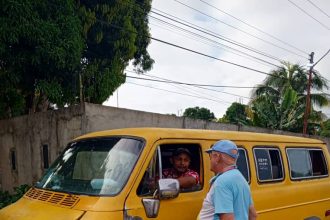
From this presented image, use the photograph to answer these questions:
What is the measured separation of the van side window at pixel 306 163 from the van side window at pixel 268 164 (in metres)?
0.27

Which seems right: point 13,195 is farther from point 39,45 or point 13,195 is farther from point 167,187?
point 167,187

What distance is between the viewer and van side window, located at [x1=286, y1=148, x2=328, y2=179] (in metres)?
5.39

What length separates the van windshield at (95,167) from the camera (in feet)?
11.6

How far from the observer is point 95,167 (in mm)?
3775

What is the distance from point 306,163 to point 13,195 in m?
7.89

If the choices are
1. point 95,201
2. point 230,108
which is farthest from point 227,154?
point 230,108

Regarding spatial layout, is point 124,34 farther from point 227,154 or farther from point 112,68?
point 227,154

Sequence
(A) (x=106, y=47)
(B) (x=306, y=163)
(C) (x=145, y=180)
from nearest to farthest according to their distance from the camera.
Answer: (C) (x=145, y=180), (B) (x=306, y=163), (A) (x=106, y=47)

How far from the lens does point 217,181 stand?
3.24m

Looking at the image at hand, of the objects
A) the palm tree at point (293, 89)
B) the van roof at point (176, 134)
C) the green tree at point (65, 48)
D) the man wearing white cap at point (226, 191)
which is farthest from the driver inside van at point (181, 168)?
the palm tree at point (293, 89)

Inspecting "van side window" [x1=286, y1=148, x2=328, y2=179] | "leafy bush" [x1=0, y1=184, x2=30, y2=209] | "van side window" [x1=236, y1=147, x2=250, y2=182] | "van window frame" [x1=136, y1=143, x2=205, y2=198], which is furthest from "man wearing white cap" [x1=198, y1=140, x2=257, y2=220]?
"leafy bush" [x1=0, y1=184, x2=30, y2=209]

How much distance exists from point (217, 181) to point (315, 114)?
80.4 feet

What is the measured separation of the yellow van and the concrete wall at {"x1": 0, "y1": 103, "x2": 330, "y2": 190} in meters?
4.68

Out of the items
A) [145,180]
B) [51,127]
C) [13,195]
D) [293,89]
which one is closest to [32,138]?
[51,127]
